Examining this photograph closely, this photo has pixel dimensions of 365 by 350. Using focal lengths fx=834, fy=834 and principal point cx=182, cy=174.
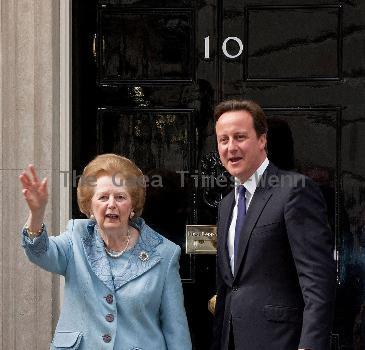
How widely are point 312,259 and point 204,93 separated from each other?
165 cm

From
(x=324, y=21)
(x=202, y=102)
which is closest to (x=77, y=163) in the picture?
(x=202, y=102)

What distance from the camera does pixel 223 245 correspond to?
149 inches

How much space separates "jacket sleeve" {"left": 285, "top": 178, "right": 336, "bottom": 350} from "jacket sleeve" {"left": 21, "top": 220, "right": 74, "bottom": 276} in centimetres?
97

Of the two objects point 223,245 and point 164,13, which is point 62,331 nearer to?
point 223,245

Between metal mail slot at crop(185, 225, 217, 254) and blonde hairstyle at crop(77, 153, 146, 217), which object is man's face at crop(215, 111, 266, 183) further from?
metal mail slot at crop(185, 225, 217, 254)

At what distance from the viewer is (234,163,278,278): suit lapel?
3.58 metres

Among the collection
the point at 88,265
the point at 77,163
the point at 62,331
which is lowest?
the point at 62,331

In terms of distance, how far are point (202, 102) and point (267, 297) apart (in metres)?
1.58

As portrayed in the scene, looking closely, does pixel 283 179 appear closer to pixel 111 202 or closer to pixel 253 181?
pixel 253 181

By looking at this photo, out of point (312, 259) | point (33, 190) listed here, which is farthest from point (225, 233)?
point (33, 190)

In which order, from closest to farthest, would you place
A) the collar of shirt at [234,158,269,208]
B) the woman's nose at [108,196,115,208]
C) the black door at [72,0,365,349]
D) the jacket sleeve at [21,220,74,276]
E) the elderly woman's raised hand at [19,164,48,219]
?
the elderly woman's raised hand at [19,164,48,219]
the jacket sleeve at [21,220,74,276]
the woman's nose at [108,196,115,208]
the collar of shirt at [234,158,269,208]
the black door at [72,0,365,349]

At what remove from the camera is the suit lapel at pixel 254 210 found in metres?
3.58

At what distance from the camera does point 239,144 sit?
3621 mm

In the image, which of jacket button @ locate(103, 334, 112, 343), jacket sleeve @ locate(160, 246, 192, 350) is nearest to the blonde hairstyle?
jacket sleeve @ locate(160, 246, 192, 350)
